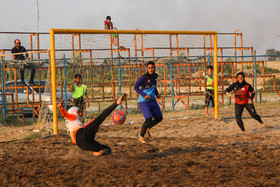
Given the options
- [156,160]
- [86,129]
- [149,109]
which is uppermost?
[149,109]

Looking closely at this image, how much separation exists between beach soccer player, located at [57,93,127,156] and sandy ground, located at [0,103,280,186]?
8.9 inches

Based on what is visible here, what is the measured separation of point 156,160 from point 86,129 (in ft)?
4.57

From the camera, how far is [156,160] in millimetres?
6637

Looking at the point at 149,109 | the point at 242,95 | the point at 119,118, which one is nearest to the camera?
the point at 119,118

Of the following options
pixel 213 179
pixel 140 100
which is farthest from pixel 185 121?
pixel 213 179

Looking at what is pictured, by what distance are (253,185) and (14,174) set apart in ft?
11.8

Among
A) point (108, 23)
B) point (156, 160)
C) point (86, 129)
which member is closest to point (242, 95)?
point (156, 160)

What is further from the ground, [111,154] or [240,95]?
[240,95]

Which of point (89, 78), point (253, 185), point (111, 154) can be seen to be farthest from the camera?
point (89, 78)

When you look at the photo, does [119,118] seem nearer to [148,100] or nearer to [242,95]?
[148,100]

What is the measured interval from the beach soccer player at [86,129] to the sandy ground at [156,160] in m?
0.23

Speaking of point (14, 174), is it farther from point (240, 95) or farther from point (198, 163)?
point (240, 95)

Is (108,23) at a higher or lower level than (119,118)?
higher

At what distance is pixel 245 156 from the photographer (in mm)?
6785
